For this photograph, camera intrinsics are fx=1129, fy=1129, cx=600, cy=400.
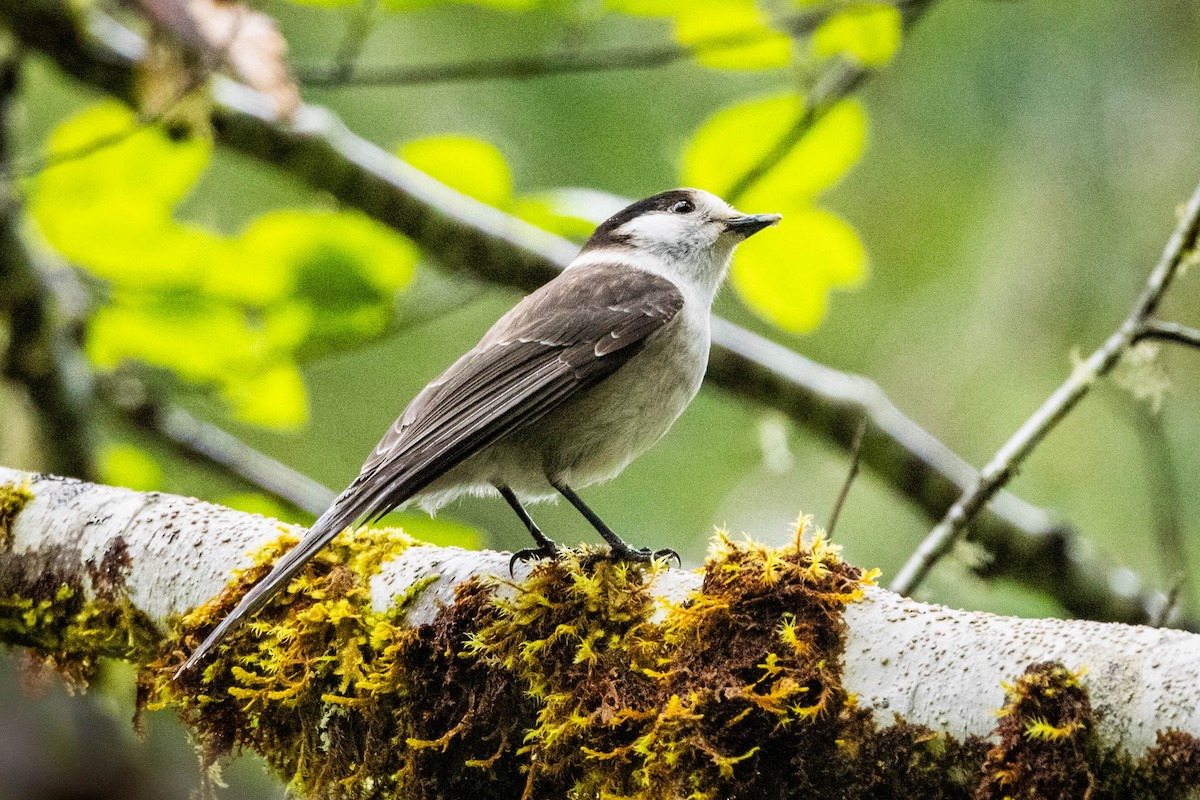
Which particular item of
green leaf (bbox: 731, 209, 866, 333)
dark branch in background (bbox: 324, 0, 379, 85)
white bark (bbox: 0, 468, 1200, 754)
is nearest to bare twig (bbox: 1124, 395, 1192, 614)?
green leaf (bbox: 731, 209, 866, 333)

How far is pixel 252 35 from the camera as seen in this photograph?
3275 mm

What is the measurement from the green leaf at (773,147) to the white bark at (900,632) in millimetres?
1278

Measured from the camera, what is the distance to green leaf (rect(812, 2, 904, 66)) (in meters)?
2.97

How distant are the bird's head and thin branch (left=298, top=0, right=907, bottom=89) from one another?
490mm

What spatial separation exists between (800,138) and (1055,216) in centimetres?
406

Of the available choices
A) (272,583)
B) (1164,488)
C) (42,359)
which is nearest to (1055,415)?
(1164,488)

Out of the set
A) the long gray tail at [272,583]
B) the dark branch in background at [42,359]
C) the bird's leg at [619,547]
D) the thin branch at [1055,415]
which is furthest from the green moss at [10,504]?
the thin branch at [1055,415]

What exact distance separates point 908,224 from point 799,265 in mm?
4267

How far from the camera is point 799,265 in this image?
334 cm

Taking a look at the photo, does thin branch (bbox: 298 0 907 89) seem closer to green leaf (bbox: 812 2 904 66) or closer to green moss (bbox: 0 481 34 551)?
green leaf (bbox: 812 2 904 66)

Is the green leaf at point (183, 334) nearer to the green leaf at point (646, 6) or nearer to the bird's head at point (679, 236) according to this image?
the bird's head at point (679, 236)

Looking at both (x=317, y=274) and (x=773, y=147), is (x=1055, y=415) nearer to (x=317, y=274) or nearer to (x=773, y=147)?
(x=773, y=147)

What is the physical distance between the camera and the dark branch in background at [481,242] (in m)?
4.01

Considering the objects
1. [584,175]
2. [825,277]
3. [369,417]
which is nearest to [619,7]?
[825,277]
